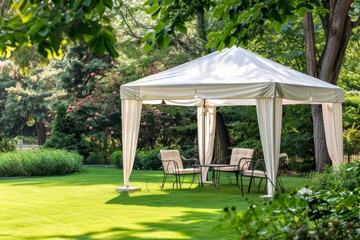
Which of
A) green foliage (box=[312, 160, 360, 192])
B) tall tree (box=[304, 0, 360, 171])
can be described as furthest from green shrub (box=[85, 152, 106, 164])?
green foliage (box=[312, 160, 360, 192])

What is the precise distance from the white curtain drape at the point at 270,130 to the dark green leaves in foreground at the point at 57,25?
26.8 ft

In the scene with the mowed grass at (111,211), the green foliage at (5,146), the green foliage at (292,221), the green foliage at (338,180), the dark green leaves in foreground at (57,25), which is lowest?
the mowed grass at (111,211)

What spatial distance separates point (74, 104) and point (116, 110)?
5.97ft

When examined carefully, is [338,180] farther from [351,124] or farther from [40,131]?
[40,131]

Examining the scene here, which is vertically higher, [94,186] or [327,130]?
[327,130]

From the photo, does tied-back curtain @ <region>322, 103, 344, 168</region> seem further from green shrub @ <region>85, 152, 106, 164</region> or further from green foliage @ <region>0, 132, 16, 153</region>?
green shrub @ <region>85, 152, 106, 164</region>

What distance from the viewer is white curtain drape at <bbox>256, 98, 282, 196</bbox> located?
11.0 metres

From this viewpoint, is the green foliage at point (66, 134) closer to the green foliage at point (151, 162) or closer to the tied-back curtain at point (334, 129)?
the green foliage at point (151, 162)

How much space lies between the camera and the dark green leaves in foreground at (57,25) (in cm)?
270

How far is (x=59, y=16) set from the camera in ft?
8.91

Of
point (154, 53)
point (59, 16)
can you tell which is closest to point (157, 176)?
point (154, 53)

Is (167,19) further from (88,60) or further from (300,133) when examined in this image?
(88,60)

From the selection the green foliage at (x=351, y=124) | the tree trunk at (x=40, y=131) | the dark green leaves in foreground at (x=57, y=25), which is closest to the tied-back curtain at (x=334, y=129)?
the green foliage at (x=351, y=124)

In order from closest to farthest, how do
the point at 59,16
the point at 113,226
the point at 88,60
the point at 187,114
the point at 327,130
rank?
the point at 59,16 → the point at 113,226 → the point at 327,130 → the point at 187,114 → the point at 88,60
